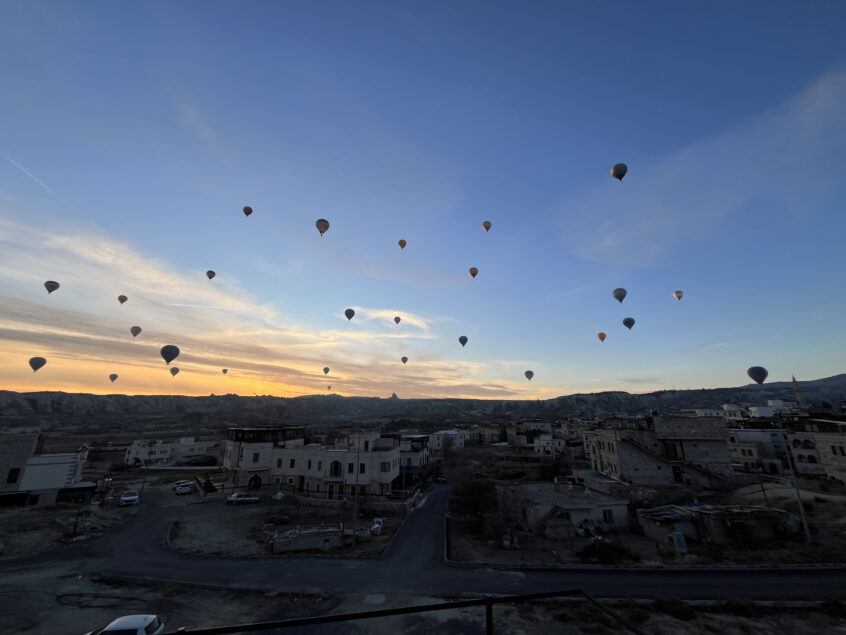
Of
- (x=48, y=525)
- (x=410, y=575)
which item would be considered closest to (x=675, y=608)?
(x=410, y=575)

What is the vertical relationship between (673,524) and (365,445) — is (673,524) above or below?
below

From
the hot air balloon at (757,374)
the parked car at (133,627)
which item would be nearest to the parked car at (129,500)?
the parked car at (133,627)

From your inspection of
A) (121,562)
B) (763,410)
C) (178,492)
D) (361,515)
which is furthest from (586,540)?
(763,410)

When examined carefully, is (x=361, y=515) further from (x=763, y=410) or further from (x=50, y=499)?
(x=763, y=410)

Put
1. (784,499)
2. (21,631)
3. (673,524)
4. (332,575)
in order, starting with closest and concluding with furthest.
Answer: (21,631) → (332,575) → (673,524) → (784,499)

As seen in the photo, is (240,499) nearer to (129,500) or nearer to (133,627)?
(129,500)

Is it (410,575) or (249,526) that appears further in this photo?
(249,526)

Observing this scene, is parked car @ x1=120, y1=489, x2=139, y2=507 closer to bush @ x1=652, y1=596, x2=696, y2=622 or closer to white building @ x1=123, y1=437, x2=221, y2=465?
white building @ x1=123, y1=437, x2=221, y2=465

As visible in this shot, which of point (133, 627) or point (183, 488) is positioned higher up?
point (183, 488)
